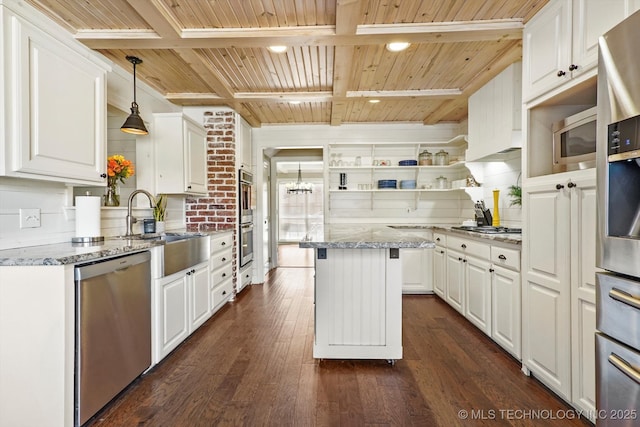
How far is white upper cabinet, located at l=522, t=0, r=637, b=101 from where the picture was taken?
153 centimetres

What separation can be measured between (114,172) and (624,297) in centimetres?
322

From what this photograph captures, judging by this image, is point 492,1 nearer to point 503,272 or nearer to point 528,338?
point 503,272

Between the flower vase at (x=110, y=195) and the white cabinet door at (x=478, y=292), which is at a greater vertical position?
the flower vase at (x=110, y=195)

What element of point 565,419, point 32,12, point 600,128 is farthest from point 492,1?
point 32,12

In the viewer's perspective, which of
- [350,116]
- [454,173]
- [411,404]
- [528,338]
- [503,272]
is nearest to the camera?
[411,404]

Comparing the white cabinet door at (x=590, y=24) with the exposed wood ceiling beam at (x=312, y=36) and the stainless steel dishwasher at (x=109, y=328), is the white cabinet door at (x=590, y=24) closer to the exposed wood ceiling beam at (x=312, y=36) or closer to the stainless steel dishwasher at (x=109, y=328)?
the exposed wood ceiling beam at (x=312, y=36)

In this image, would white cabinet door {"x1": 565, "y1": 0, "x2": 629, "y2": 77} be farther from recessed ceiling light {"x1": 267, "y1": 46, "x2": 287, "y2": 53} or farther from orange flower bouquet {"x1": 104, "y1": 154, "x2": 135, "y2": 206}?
orange flower bouquet {"x1": 104, "y1": 154, "x2": 135, "y2": 206}

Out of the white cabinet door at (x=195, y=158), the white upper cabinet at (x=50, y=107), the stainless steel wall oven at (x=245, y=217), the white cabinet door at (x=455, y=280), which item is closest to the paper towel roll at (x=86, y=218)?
the white upper cabinet at (x=50, y=107)

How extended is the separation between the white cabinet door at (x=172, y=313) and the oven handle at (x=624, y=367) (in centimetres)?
247

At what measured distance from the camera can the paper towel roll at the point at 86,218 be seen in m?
2.07

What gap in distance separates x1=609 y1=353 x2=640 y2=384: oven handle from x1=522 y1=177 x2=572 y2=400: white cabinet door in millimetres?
661

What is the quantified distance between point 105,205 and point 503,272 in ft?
10.9

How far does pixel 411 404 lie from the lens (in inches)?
71.4

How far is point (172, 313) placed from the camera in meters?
2.41
